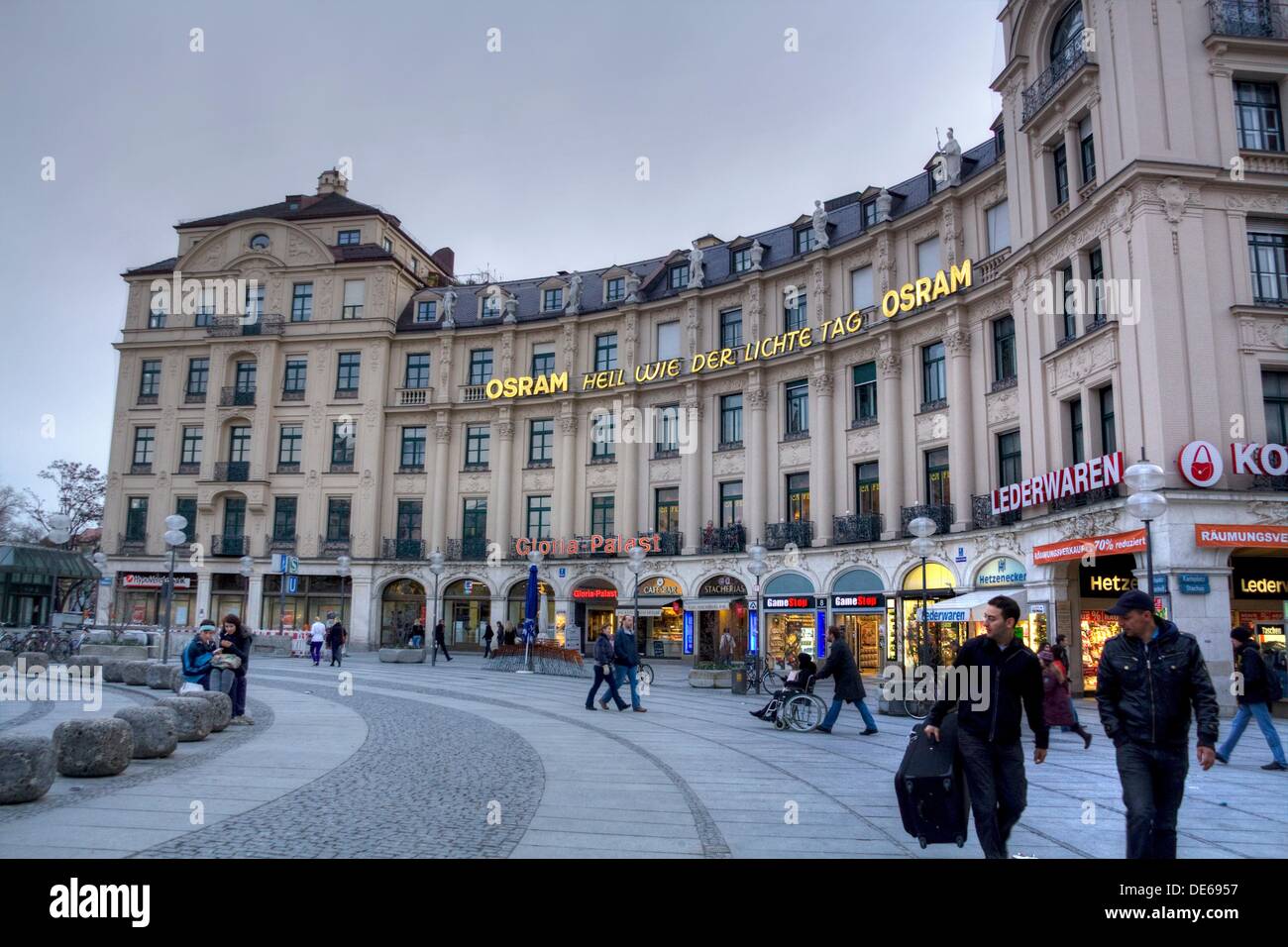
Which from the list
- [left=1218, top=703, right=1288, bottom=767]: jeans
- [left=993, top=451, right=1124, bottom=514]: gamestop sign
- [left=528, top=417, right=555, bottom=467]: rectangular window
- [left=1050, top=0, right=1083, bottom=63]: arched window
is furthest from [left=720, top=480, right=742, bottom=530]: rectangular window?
[left=1218, top=703, right=1288, bottom=767]: jeans

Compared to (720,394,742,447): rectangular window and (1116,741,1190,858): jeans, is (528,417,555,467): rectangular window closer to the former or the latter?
(720,394,742,447): rectangular window

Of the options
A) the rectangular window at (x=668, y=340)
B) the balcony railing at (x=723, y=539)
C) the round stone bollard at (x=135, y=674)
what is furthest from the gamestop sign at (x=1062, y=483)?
the round stone bollard at (x=135, y=674)

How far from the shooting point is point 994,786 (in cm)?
644

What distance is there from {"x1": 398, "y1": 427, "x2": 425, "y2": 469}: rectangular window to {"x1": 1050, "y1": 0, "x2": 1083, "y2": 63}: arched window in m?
32.4

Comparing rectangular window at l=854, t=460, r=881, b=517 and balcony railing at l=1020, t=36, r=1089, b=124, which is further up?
balcony railing at l=1020, t=36, r=1089, b=124

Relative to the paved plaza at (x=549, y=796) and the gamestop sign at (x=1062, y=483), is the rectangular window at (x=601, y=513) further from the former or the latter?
the paved plaza at (x=549, y=796)

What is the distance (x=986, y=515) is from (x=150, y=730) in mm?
24354

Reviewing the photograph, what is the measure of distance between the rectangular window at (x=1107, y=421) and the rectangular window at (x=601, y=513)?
914 inches

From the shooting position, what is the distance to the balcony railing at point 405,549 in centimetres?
4628

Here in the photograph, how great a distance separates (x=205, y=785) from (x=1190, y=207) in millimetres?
22981

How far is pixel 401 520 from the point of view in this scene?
4725 cm

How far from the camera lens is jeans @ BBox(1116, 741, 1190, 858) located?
232 inches
